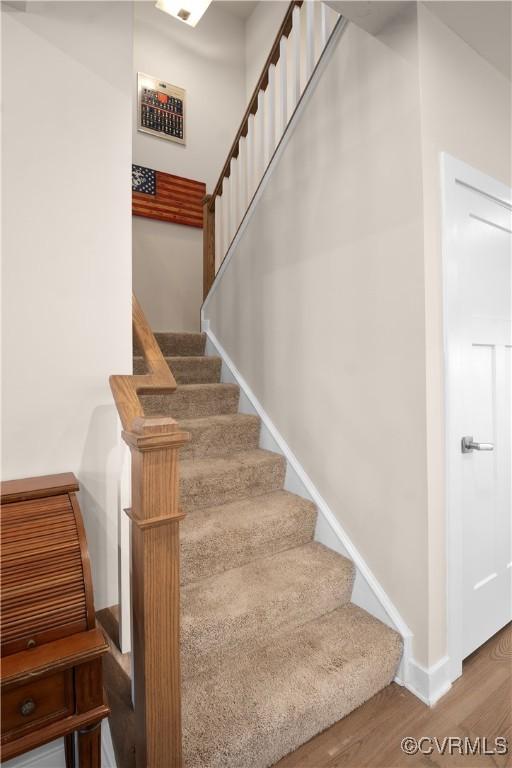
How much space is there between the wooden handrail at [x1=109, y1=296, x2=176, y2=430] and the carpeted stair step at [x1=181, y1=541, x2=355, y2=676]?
0.84 m

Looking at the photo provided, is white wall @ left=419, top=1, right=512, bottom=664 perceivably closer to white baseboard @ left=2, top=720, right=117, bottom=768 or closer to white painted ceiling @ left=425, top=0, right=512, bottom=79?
white painted ceiling @ left=425, top=0, right=512, bottom=79

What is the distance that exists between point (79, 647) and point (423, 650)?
1.27 m

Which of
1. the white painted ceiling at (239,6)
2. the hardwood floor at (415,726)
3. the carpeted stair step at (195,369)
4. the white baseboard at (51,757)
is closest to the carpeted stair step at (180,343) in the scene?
the carpeted stair step at (195,369)

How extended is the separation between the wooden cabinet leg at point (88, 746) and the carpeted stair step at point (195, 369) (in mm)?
2035

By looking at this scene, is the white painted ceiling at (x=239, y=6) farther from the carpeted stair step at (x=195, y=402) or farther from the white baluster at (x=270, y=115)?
the carpeted stair step at (x=195, y=402)

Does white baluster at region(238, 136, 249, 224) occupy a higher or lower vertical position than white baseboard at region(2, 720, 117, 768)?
higher

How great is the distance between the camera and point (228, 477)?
83.0 inches

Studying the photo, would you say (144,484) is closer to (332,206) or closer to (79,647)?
(79,647)

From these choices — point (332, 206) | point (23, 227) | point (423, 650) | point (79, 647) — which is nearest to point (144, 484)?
point (79, 647)

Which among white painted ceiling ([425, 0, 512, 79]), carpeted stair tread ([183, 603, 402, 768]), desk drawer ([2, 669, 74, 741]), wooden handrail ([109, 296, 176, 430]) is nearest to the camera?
desk drawer ([2, 669, 74, 741])

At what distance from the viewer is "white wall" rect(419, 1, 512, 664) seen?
1.50 m

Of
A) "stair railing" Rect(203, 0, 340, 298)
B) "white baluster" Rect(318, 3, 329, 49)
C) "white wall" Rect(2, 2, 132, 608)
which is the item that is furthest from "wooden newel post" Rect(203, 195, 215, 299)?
"white wall" Rect(2, 2, 132, 608)

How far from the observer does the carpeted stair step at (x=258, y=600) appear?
1459 mm

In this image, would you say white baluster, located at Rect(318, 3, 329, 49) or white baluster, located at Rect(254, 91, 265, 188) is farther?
white baluster, located at Rect(254, 91, 265, 188)
